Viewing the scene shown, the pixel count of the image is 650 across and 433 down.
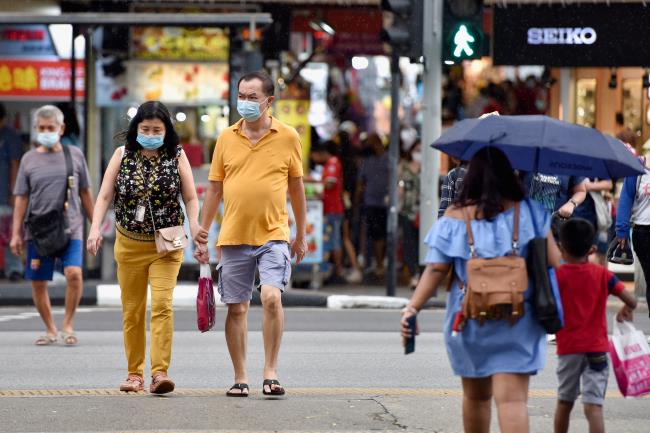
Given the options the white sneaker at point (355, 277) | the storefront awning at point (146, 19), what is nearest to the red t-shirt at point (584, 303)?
the storefront awning at point (146, 19)

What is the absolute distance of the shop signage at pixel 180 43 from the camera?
56.5ft

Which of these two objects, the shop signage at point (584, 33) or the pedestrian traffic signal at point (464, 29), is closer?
the pedestrian traffic signal at point (464, 29)

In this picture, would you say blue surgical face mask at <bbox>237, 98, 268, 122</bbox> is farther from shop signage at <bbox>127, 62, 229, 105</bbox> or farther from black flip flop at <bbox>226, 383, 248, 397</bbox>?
shop signage at <bbox>127, 62, 229, 105</bbox>

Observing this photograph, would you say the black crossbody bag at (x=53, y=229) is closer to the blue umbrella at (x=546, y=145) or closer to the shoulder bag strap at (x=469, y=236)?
the blue umbrella at (x=546, y=145)

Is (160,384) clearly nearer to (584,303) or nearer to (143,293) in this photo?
(143,293)

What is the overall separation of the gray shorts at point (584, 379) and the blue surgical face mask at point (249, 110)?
8.71 feet

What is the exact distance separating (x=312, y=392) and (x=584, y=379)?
2507 mm

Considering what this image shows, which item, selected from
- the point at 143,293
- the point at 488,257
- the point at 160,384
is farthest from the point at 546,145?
the point at 143,293

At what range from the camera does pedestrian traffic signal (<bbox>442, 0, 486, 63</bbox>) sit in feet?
48.0

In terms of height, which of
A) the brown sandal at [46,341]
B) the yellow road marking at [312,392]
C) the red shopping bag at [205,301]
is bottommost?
the brown sandal at [46,341]

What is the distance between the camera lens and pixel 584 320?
256 inches

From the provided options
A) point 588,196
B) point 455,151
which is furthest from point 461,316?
point 588,196

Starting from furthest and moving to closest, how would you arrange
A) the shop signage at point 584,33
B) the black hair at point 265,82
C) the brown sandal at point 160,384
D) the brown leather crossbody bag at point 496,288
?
1. the shop signage at point 584,33
2. the black hair at point 265,82
3. the brown sandal at point 160,384
4. the brown leather crossbody bag at point 496,288

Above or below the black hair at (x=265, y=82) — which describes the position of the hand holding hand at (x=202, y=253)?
below
